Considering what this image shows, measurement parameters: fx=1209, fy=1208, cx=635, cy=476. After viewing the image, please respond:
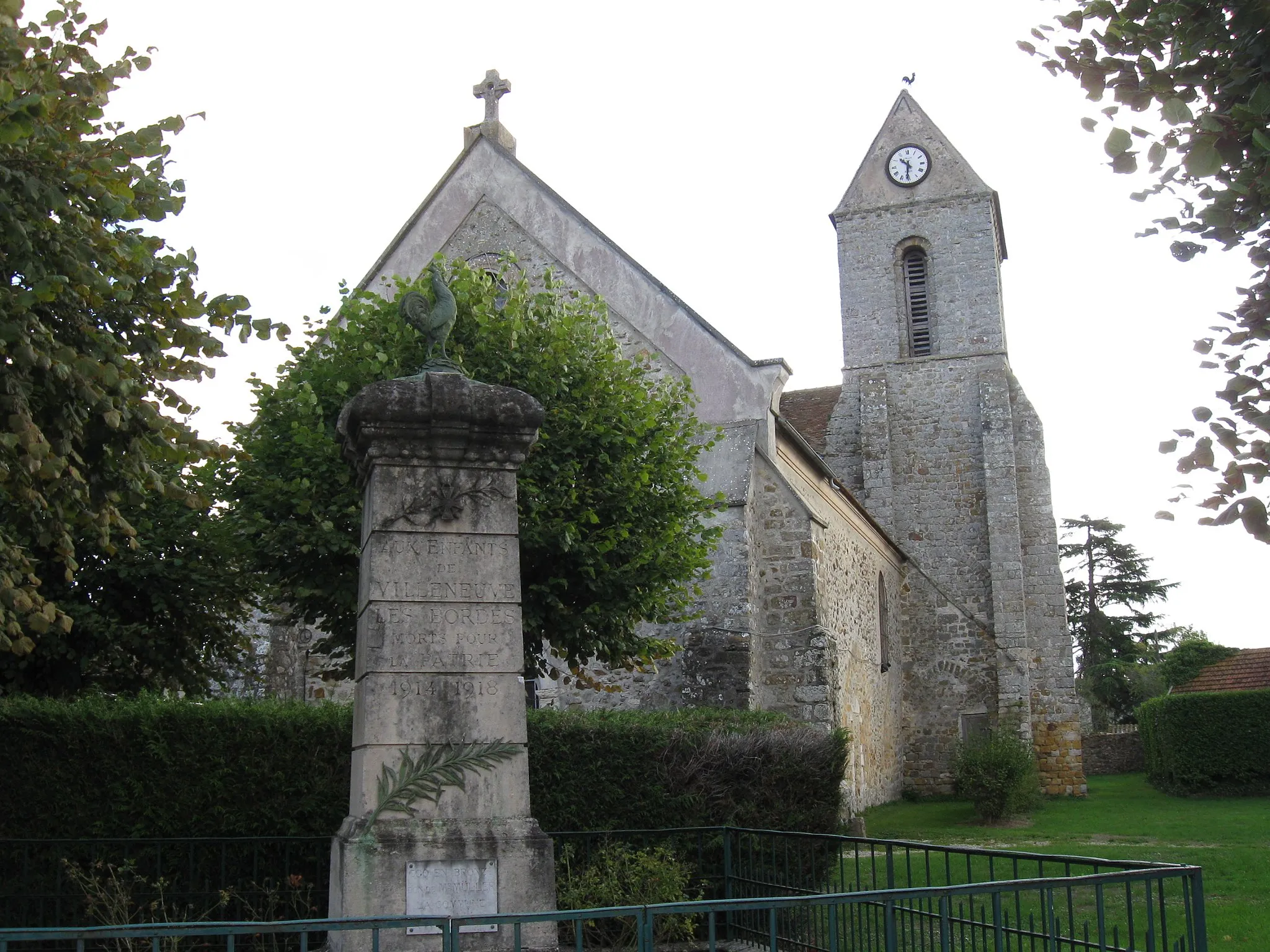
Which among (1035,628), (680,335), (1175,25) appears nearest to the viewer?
(1175,25)

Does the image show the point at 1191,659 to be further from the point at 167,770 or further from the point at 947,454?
the point at 167,770

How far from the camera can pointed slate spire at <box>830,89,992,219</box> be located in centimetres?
2652

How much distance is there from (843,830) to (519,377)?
606cm

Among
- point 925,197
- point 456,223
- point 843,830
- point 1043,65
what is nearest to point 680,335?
point 456,223

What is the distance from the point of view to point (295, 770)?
9.08 m

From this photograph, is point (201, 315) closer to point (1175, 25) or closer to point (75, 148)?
point (75, 148)

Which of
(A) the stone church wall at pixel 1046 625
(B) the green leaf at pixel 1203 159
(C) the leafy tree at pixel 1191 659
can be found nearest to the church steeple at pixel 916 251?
(A) the stone church wall at pixel 1046 625

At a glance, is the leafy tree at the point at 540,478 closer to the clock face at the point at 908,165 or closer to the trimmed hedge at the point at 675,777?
the trimmed hedge at the point at 675,777

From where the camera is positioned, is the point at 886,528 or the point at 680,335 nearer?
the point at 680,335

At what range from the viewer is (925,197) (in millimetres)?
26562

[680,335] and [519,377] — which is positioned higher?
[680,335]

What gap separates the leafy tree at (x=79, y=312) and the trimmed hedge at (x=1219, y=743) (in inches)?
716

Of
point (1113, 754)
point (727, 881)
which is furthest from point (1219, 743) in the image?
point (727, 881)

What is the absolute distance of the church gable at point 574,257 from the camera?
52.3 ft
